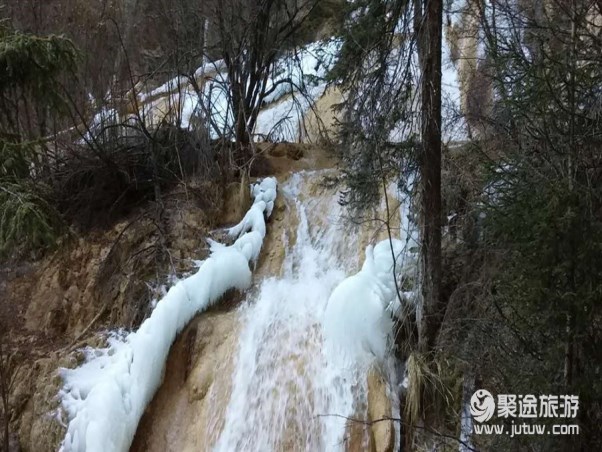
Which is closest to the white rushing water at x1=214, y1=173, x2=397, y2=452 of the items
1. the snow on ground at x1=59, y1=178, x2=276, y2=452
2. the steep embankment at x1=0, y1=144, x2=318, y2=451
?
the snow on ground at x1=59, y1=178, x2=276, y2=452

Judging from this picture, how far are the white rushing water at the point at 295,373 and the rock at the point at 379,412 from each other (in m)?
0.07

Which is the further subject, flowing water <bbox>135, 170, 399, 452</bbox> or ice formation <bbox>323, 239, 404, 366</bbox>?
ice formation <bbox>323, 239, 404, 366</bbox>

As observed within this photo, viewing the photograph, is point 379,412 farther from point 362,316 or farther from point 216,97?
point 216,97

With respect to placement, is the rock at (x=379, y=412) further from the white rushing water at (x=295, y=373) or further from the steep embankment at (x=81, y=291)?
the steep embankment at (x=81, y=291)

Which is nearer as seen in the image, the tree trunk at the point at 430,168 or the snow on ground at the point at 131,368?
the tree trunk at the point at 430,168

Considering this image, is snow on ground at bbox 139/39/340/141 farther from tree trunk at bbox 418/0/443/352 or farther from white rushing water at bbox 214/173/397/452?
tree trunk at bbox 418/0/443/352

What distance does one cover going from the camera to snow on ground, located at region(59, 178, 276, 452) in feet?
15.9

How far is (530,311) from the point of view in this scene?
3096 mm

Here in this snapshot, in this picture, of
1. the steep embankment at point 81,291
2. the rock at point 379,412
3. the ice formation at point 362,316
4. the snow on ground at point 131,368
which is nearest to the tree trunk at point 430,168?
the ice formation at point 362,316

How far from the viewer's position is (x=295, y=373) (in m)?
5.02

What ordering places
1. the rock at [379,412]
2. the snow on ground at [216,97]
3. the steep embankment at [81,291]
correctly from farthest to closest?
the snow on ground at [216,97] < the steep embankment at [81,291] < the rock at [379,412]

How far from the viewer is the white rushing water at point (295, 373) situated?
15.2 ft

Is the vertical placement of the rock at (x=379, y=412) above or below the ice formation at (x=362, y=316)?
below

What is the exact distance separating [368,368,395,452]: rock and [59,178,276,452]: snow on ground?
206 cm
